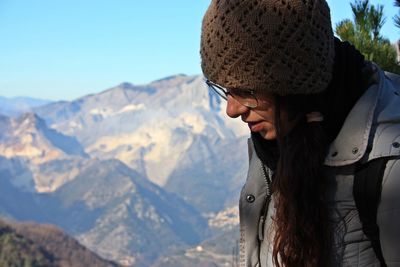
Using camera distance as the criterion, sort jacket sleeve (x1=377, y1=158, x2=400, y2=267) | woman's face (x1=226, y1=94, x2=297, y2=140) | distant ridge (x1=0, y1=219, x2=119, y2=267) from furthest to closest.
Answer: distant ridge (x1=0, y1=219, x2=119, y2=267) → woman's face (x1=226, y1=94, x2=297, y2=140) → jacket sleeve (x1=377, y1=158, x2=400, y2=267)

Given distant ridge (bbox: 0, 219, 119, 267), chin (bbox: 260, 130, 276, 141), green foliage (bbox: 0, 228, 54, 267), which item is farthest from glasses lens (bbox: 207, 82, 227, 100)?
distant ridge (bbox: 0, 219, 119, 267)

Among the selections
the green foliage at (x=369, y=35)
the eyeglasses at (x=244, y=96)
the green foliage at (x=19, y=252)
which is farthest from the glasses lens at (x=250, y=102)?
Result: the green foliage at (x=19, y=252)

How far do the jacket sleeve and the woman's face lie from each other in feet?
0.81

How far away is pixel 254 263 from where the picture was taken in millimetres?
1479

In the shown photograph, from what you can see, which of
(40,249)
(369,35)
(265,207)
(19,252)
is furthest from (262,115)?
(40,249)

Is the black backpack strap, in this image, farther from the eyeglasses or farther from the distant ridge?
the distant ridge

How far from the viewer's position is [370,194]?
117 cm

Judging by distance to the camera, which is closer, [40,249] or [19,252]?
[19,252]

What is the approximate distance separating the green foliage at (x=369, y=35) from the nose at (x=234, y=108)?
1.95 metres

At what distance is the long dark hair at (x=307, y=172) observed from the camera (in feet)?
4.10

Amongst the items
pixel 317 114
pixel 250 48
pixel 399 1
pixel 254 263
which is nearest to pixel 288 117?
pixel 317 114

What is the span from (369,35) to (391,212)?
7.77 ft

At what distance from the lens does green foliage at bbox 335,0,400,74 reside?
315 cm

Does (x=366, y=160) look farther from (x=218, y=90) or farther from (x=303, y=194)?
(x=218, y=90)
